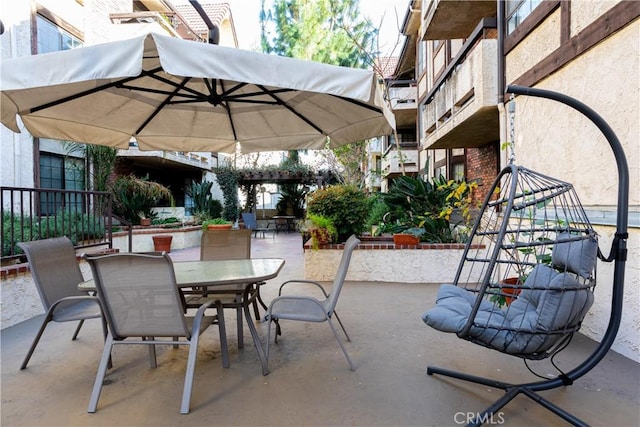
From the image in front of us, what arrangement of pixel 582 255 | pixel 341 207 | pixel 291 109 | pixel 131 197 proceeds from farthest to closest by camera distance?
1. pixel 131 197
2. pixel 341 207
3. pixel 291 109
4. pixel 582 255

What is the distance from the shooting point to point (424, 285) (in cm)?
554

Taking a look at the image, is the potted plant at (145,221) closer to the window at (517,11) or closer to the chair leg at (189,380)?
the chair leg at (189,380)

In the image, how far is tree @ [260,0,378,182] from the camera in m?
13.8

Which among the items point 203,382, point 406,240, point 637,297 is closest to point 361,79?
point 203,382

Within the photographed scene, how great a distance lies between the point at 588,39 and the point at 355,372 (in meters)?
3.65

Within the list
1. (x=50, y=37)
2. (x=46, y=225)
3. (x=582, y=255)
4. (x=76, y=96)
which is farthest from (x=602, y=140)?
(x=50, y=37)

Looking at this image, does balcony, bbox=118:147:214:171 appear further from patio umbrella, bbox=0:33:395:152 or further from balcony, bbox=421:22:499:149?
balcony, bbox=421:22:499:149

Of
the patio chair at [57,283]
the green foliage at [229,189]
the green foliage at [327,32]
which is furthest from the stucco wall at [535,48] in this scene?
the green foliage at [229,189]

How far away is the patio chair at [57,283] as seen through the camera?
2.71m

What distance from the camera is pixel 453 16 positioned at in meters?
7.68

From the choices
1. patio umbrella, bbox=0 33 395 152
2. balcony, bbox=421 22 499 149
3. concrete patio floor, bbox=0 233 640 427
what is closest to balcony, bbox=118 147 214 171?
patio umbrella, bbox=0 33 395 152

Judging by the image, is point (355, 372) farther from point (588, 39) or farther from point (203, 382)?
point (588, 39)

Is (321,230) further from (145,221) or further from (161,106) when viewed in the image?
(145,221)

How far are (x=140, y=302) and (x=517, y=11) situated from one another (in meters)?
5.86
